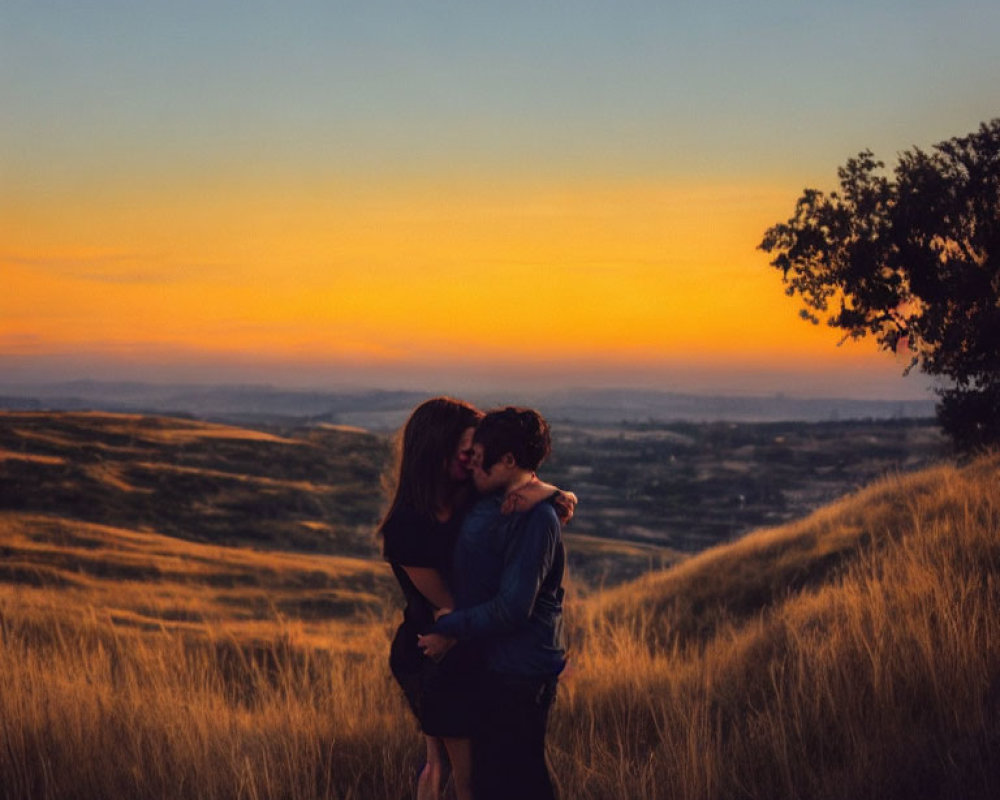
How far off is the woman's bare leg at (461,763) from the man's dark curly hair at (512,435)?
1.22 meters

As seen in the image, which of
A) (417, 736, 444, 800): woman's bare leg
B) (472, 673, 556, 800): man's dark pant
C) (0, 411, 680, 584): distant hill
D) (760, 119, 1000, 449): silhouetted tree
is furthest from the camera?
(0, 411, 680, 584): distant hill

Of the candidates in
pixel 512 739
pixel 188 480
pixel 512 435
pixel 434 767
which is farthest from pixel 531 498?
pixel 188 480

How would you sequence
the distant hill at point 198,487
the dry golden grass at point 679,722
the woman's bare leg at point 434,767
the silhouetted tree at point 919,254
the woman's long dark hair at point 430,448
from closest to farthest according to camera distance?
the woman's long dark hair at point 430,448, the woman's bare leg at point 434,767, the dry golden grass at point 679,722, the silhouetted tree at point 919,254, the distant hill at point 198,487

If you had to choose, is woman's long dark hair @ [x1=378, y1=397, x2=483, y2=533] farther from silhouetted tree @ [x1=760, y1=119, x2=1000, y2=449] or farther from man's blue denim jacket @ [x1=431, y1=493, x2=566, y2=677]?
silhouetted tree @ [x1=760, y1=119, x2=1000, y2=449]

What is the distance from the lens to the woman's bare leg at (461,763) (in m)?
4.52

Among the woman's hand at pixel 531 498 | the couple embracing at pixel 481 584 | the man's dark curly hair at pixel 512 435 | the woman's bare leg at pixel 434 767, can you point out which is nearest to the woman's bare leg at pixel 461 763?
the couple embracing at pixel 481 584

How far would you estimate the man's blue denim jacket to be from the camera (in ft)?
13.6

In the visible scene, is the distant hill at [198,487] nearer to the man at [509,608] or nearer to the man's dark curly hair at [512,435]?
the man at [509,608]

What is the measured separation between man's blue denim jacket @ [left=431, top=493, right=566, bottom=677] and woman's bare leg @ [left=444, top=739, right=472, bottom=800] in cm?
44

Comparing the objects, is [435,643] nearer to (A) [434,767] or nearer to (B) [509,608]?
(B) [509,608]

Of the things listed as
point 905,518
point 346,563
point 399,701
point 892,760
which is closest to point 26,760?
point 399,701

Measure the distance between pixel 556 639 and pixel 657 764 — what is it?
1734 mm

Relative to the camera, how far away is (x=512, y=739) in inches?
172

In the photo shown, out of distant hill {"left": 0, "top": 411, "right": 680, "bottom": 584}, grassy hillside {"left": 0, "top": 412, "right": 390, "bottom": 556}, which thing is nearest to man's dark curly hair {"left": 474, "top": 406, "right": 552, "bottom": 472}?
distant hill {"left": 0, "top": 411, "right": 680, "bottom": 584}
